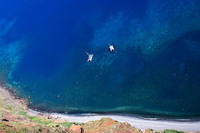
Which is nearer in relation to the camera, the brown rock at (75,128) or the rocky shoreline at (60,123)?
the rocky shoreline at (60,123)

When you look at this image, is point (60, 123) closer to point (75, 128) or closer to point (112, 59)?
point (75, 128)

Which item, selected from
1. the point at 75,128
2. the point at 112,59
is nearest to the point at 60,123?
the point at 75,128

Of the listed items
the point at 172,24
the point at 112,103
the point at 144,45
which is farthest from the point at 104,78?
the point at 172,24

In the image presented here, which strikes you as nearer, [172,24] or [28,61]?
[172,24]

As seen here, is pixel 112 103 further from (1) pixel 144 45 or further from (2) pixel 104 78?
(1) pixel 144 45

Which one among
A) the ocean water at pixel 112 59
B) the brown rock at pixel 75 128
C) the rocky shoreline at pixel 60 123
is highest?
the ocean water at pixel 112 59
